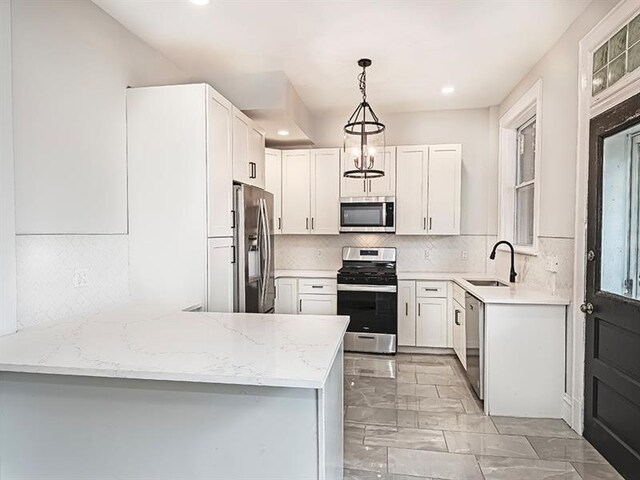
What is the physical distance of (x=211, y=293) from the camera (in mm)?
2832

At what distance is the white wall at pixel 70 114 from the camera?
82.0 inches

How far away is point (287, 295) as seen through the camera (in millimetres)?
4711

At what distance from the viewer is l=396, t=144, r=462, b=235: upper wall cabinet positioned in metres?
4.54

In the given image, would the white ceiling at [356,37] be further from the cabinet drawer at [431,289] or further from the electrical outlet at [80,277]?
the cabinet drawer at [431,289]

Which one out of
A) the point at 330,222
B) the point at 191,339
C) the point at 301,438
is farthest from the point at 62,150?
the point at 330,222

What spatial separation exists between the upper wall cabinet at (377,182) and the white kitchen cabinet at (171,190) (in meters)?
2.16

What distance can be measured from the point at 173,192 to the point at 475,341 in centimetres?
259

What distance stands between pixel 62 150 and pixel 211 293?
4.16 ft

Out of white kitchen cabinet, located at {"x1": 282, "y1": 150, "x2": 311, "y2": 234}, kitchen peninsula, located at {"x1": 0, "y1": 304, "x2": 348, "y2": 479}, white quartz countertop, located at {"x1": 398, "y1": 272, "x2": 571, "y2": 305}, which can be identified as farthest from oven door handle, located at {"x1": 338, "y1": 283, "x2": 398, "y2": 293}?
kitchen peninsula, located at {"x1": 0, "y1": 304, "x2": 348, "y2": 479}

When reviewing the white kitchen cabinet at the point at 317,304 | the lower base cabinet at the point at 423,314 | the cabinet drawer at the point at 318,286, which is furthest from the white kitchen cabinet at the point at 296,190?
the lower base cabinet at the point at 423,314

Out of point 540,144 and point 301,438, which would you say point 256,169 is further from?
point 301,438

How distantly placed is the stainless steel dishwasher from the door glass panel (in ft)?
2.95

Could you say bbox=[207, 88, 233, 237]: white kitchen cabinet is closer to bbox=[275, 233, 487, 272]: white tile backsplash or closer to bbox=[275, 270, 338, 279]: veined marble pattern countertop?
bbox=[275, 270, 338, 279]: veined marble pattern countertop

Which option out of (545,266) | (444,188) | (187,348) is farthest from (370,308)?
(187,348)
